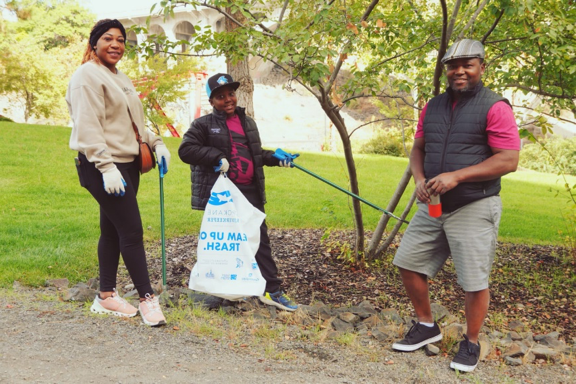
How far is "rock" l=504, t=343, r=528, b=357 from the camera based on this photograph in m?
3.63

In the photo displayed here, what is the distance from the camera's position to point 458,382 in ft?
10.6

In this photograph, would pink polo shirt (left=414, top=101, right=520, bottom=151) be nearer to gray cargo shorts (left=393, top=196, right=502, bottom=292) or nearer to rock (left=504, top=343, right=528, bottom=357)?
gray cargo shorts (left=393, top=196, right=502, bottom=292)

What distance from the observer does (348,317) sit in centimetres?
420

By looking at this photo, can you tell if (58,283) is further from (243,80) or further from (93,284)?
(243,80)

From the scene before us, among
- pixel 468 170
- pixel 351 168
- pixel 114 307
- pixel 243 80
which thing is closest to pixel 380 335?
pixel 468 170

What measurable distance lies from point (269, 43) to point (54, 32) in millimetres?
32202

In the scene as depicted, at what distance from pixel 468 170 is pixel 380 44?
8.17 ft

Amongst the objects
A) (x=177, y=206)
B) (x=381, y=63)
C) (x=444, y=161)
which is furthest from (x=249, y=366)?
(x=177, y=206)

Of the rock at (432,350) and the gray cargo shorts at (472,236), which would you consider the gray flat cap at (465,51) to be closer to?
the gray cargo shorts at (472,236)

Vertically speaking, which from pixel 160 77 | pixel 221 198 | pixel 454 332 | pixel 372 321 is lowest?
pixel 372 321

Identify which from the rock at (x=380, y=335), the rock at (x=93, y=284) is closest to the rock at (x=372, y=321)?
the rock at (x=380, y=335)

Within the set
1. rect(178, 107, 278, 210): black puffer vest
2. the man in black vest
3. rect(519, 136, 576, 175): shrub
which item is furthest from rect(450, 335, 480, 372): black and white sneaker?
rect(519, 136, 576, 175): shrub

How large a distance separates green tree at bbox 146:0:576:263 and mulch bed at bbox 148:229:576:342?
0.39m

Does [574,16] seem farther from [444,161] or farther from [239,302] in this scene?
[239,302]
